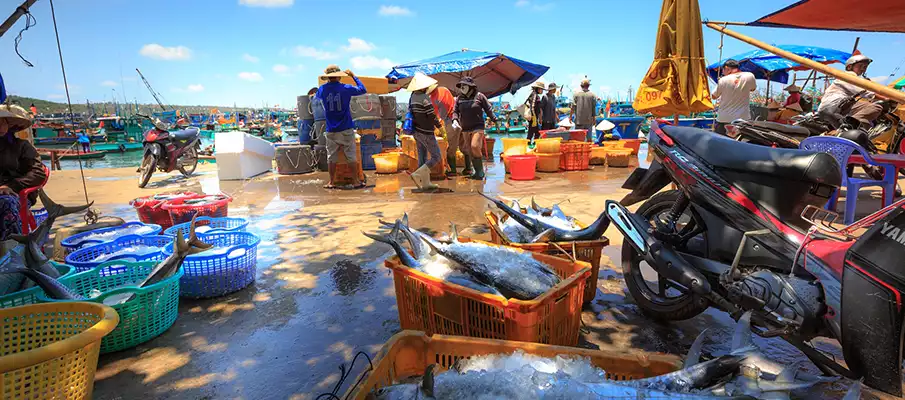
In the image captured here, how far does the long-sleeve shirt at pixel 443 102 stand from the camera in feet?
27.5

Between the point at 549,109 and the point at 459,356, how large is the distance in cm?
1103

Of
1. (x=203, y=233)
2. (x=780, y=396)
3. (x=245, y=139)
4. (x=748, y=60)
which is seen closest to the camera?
(x=780, y=396)

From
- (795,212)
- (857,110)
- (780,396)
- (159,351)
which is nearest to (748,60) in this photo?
(857,110)

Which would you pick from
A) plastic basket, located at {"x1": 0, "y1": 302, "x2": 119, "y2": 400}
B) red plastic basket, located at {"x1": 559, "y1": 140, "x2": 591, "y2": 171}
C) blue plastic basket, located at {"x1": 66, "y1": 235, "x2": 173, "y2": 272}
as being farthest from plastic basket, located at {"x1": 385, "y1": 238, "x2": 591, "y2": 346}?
red plastic basket, located at {"x1": 559, "y1": 140, "x2": 591, "y2": 171}

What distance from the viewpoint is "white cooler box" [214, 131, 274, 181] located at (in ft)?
31.3

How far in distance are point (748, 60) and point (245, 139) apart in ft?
51.2

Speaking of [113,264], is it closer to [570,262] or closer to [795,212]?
[570,262]

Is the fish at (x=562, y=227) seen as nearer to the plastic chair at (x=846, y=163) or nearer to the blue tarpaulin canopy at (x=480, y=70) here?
the plastic chair at (x=846, y=163)

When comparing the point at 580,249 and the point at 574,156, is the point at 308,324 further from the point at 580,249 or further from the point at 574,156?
the point at 574,156

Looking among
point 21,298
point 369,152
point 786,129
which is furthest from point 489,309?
point 369,152

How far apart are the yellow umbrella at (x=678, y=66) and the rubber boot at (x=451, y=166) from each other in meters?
4.43

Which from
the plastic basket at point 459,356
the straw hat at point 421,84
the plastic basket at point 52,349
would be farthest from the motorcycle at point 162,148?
the plastic basket at point 459,356

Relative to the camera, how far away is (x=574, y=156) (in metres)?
9.77

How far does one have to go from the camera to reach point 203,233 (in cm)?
412
